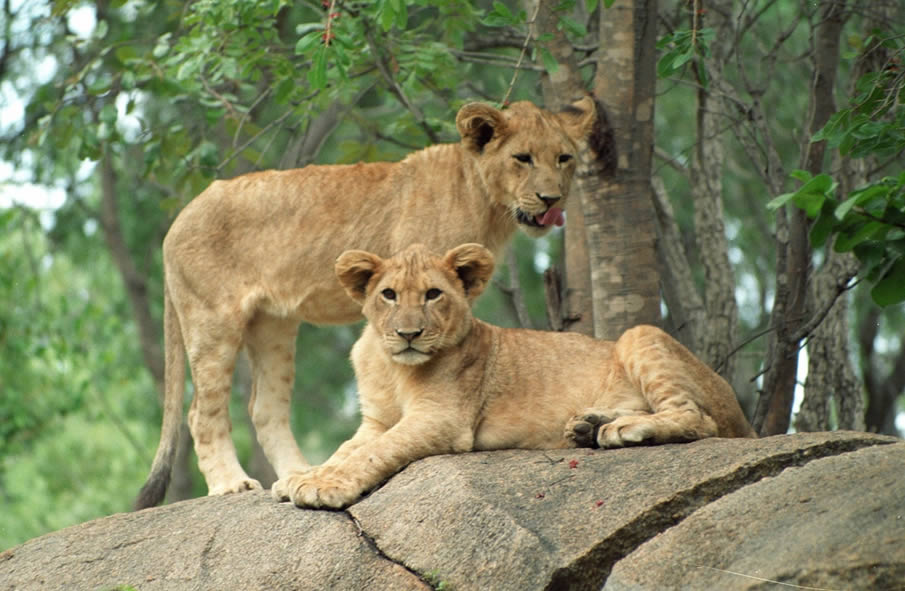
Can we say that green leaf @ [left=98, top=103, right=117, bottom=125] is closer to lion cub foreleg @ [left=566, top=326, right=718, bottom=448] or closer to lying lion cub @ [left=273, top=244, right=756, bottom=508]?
lying lion cub @ [left=273, top=244, right=756, bottom=508]

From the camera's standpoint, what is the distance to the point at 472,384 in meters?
5.59

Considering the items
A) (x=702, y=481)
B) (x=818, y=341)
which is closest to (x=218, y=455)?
(x=702, y=481)

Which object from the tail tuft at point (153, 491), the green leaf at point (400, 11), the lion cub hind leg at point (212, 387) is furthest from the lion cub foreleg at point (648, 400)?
the tail tuft at point (153, 491)

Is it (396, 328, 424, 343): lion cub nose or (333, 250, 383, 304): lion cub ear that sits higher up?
(333, 250, 383, 304): lion cub ear

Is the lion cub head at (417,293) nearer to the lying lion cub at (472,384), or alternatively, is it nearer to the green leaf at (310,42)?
the lying lion cub at (472,384)

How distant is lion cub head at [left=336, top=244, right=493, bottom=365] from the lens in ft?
17.7

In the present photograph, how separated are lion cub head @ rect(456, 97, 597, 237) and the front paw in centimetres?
201

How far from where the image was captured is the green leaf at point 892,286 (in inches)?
142

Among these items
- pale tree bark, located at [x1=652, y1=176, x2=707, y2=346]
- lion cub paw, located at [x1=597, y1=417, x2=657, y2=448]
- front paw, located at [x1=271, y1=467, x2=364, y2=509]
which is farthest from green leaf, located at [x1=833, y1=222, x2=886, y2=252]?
pale tree bark, located at [x1=652, y1=176, x2=707, y2=346]

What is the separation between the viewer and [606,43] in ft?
22.6

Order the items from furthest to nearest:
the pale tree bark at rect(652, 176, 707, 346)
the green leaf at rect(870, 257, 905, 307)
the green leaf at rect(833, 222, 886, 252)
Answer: the pale tree bark at rect(652, 176, 707, 346) → the green leaf at rect(870, 257, 905, 307) → the green leaf at rect(833, 222, 886, 252)

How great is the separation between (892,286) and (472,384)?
2.34m

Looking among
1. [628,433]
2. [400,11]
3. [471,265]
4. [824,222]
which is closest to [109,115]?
[400,11]

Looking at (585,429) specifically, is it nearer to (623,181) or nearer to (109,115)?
(623,181)
